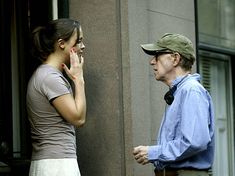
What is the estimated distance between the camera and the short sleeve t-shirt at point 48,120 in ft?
18.7

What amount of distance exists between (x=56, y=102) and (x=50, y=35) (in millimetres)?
644

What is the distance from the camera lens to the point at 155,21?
24.4 ft

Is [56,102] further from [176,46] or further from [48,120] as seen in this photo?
[176,46]

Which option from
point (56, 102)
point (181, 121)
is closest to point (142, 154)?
point (181, 121)

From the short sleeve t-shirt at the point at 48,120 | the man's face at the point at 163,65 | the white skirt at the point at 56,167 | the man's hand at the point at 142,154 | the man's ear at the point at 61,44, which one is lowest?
the white skirt at the point at 56,167

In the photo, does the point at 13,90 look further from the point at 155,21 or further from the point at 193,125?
the point at 193,125

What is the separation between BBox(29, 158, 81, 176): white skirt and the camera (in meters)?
5.62

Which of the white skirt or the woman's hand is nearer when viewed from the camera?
the white skirt

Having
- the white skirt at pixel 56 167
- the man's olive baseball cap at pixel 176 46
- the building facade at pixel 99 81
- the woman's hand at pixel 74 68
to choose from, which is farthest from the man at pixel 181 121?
the building facade at pixel 99 81

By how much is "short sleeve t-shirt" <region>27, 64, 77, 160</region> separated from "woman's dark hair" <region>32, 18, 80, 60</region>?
22 cm

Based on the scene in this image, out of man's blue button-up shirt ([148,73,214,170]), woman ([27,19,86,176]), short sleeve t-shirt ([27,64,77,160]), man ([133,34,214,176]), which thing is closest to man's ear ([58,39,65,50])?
woman ([27,19,86,176])

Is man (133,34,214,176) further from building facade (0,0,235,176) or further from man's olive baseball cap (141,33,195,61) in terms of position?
building facade (0,0,235,176)

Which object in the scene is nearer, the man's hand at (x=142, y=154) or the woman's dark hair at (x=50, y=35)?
the man's hand at (x=142, y=154)

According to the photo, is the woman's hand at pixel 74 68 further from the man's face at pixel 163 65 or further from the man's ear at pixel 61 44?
the man's face at pixel 163 65
